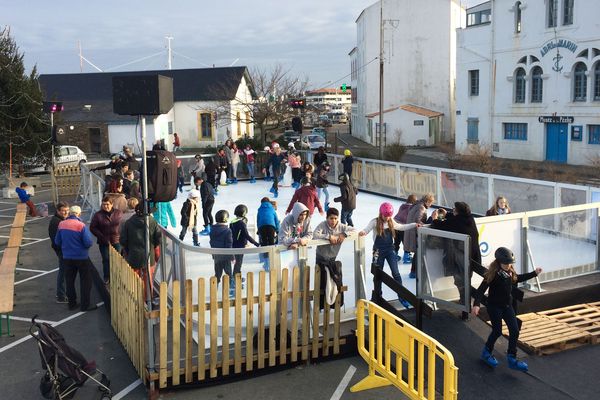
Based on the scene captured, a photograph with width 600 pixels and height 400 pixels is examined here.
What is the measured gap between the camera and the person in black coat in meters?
7.85

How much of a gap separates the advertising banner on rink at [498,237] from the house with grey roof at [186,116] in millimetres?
36699

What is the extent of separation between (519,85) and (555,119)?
4.19 meters

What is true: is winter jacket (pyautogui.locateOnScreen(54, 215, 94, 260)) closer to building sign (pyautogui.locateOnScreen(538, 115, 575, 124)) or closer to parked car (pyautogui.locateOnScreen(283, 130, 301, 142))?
parked car (pyautogui.locateOnScreen(283, 130, 301, 142))

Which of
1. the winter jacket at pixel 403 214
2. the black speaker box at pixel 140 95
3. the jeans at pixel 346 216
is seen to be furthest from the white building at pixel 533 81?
the black speaker box at pixel 140 95

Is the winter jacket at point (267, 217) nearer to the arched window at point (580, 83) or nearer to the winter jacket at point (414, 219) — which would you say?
the winter jacket at point (414, 219)

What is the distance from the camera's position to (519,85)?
1563 inches

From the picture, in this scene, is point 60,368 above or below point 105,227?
below

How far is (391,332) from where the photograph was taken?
6434mm

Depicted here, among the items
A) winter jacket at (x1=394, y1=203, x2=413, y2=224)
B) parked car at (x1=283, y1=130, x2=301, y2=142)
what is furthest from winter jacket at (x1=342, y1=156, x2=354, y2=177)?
parked car at (x1=283, y1=130, x2=301, y2=142)

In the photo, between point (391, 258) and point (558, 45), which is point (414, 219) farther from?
point (558, 45)

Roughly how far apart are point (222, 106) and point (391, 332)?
41879mm

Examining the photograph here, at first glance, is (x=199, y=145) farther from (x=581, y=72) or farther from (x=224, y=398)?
(x=224, y=398)

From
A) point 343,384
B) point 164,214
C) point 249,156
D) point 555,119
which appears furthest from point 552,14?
point 343,384

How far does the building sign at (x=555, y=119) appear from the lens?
35600 mm
